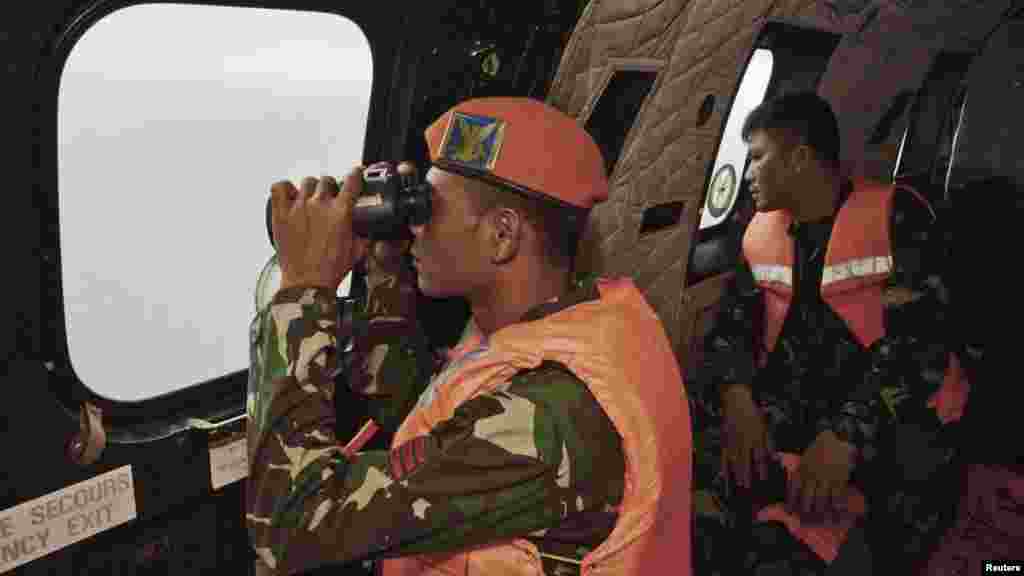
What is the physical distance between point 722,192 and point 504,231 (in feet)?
10.7

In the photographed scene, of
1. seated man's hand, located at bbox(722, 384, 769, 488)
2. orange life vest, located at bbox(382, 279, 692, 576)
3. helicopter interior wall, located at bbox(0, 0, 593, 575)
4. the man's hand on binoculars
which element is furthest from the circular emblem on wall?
the man's hand on binoculars

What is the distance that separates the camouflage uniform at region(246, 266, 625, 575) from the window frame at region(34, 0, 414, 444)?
407 mm

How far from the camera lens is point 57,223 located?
54.4 inches

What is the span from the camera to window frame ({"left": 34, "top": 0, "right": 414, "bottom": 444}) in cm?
132

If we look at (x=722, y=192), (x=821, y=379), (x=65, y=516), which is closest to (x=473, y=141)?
(x=65, y=516)

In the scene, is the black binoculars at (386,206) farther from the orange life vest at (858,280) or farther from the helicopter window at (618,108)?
the orange life vest at (858,280)

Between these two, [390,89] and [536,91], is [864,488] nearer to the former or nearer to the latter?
[536,91]

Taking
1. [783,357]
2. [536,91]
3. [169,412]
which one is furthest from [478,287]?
[783,357]

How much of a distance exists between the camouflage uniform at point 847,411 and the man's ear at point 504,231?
174 centimetres

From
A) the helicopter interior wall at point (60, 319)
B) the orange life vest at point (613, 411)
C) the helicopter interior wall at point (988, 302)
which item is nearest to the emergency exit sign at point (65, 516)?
the helicopter interior wall at point (60, 319)

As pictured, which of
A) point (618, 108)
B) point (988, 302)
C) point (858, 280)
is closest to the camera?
point (618, 108)

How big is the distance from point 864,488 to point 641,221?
1.23 metres

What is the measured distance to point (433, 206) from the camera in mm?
1423

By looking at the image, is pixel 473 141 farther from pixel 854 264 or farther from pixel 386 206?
pixel 854 264
